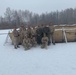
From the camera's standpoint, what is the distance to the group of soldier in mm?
10914

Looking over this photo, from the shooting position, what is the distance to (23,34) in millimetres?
11539

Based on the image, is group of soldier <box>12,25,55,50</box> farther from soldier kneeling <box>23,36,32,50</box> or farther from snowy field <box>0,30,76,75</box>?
snowy field <box>0,30,76,75</box>

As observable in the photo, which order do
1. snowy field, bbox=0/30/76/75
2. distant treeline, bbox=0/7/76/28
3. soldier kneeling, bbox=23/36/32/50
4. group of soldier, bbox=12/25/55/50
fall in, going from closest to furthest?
1. snowy field, bbox=0/30/76/75
2. soldier kneeling, bbox=23/36/32/50
3. group of soldier, bbox=12/25/55/50
4. distant treeline, bbox=0/7/76/28

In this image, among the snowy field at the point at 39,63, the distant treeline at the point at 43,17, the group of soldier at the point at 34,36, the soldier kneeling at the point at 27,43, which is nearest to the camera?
the snowy field at the point at 39,63

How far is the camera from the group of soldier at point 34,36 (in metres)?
10.9

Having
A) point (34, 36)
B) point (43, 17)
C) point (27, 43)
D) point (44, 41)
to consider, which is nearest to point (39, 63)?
point (27, 43)

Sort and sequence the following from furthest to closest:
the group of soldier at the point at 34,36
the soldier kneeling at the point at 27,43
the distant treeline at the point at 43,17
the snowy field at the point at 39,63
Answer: the distant treeline at the point at 43,17 → the group of soldier at the point at 34,36 → the soldier kneeling at the point at 27,43 → the snowy field at the point at 39,63

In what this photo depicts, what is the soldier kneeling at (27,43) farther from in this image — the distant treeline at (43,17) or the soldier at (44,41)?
the distant treeline at (43,17)

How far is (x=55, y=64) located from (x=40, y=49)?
121 inches

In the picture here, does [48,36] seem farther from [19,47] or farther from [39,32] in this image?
[19,47]

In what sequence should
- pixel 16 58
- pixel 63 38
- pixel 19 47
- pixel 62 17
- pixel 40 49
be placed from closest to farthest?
pixel 16 58, pixel 40 49, pixel 19 47, pixel 63 38, pixel 62 17

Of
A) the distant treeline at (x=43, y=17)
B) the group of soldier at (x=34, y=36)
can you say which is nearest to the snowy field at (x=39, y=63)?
the group of soldier at (x=34, y=36)

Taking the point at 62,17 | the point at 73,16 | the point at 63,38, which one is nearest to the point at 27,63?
the point at 63,38

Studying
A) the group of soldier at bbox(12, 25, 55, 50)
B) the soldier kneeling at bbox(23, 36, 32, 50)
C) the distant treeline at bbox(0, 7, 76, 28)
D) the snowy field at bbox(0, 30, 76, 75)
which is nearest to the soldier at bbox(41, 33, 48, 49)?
the group of soldier at bbox(12, 25, 55, 50)
